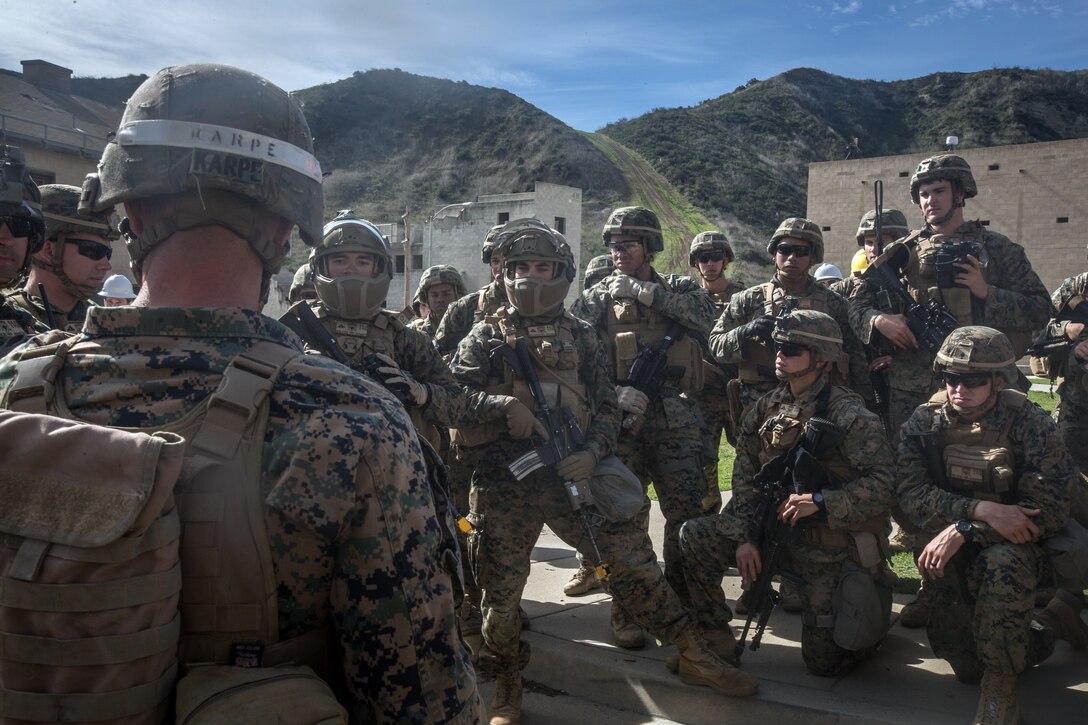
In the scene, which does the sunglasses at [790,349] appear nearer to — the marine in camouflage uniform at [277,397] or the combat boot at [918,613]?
the combat boot at [918,613]

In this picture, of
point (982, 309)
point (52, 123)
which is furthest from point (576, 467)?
point (52, 123)

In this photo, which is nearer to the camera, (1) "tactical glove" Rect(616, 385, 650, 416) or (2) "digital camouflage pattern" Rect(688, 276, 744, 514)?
(1) "tactical glove" Rect(616, 385, 650, 416)

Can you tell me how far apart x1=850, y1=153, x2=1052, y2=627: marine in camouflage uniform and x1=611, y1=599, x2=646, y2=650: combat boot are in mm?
2243

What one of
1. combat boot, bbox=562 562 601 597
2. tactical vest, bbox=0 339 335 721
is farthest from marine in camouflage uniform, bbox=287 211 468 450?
tactical vest, bbox=0 339 335 721

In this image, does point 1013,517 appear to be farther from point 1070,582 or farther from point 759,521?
point 759,521

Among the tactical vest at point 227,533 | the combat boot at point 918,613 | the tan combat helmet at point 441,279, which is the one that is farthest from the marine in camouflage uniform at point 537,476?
the tactical vest at point 227,533

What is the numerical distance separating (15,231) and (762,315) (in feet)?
15.0

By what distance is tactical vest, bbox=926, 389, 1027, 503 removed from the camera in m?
4.41

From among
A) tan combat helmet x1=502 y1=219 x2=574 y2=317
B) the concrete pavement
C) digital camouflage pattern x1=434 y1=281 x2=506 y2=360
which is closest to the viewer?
the concrete pavement

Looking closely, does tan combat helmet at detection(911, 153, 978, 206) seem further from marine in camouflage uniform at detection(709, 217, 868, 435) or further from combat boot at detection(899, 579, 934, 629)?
combat boot at detection(899, 579, 934, 629)

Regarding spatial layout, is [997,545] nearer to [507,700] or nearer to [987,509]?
[987,509]

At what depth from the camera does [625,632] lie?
5.11 m

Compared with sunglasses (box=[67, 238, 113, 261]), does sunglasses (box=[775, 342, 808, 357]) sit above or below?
below

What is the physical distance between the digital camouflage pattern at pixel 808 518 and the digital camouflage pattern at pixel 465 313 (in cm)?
222
